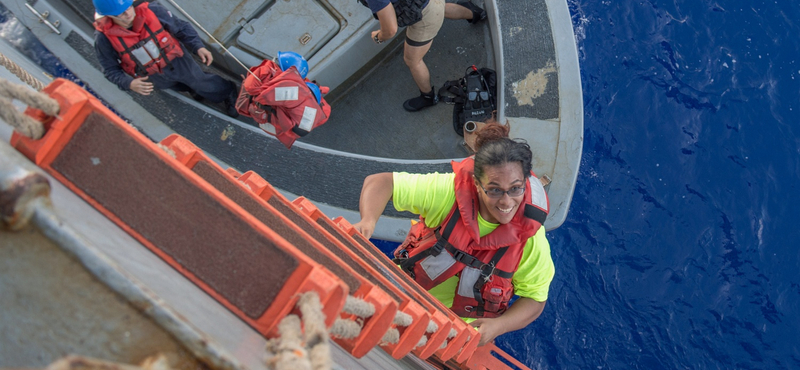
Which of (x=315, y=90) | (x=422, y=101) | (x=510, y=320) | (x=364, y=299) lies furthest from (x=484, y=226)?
(x=422, y=101)

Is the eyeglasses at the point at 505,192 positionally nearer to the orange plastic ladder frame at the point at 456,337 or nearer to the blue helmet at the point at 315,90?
the orange plastic ladder frame at the point at 456,337

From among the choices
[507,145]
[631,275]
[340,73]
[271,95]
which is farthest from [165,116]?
[631,275]

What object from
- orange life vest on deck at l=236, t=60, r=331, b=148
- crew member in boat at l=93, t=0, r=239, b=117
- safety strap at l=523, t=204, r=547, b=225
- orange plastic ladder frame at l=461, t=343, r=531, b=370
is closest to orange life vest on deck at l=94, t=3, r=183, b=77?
crew member in boat at l=93, t=0, r=239, b=117

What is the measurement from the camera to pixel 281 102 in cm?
326

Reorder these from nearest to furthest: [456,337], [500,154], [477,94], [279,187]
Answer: [456,337] < [500,154] < [279,187] < [477,94]

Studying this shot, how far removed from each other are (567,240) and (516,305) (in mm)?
1818

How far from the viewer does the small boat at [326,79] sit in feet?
11.9

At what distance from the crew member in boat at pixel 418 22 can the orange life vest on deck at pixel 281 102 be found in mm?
717

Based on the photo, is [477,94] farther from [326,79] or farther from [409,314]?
[409,314]

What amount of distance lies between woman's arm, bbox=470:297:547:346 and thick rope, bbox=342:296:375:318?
1598 millimetres

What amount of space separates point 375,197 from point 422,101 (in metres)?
1.97

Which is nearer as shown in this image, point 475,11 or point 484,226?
point 484,226

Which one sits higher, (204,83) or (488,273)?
(204,83)

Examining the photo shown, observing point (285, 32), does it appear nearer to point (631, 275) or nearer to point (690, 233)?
point (631, 275)
